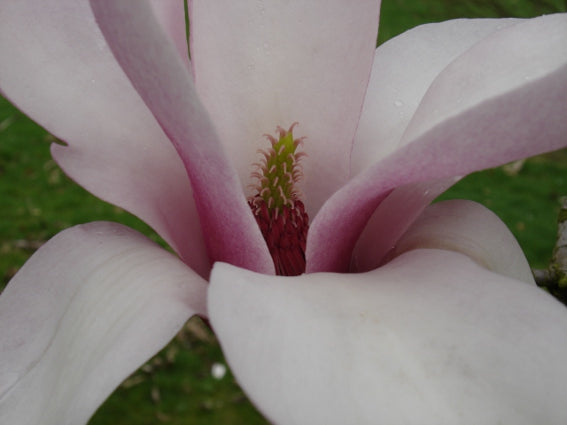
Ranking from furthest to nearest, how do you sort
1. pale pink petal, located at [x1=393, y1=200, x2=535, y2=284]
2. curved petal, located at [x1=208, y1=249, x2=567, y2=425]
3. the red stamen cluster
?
the red stamen cluster → pale pink petal, located at [x1=393, y1=200, x2=535, y2=284] → curved petal, located at [x1=208, y1=249, x2=567, y2=425]

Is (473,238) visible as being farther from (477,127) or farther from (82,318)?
(82,318)

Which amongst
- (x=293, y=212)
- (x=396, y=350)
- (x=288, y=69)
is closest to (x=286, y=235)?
(x=293, y=212)

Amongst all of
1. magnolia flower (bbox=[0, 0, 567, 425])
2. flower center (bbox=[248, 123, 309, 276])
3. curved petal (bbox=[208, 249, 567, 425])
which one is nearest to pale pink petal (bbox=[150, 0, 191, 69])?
magnolia flower (bbox=[0, 0, 567, 425])

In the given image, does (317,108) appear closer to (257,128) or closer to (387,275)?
(257,128)

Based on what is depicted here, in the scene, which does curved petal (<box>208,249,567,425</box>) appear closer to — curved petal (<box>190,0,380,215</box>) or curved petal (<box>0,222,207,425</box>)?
curved petal (<box>0,222,207,425</box>)

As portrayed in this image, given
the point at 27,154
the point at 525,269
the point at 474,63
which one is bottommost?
the point at 27,154

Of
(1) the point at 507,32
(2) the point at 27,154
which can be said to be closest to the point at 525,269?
(1) the point at 507,32

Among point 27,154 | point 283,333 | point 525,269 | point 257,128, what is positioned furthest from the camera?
point 27,154
